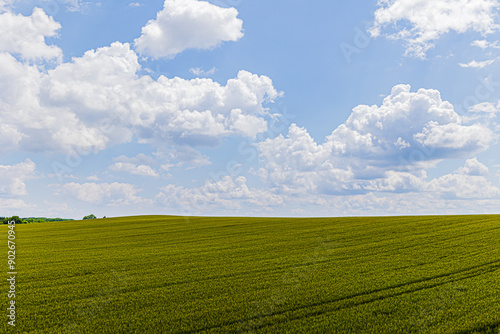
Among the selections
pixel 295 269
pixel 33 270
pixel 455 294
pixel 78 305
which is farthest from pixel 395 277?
pixel 33 270

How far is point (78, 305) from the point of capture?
13273 millimetres

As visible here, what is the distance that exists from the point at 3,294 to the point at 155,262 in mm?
8353

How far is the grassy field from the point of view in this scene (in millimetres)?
11062

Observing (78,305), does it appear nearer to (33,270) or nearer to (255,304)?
(255,304)

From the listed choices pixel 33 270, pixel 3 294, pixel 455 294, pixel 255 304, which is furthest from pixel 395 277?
pixel 33 270

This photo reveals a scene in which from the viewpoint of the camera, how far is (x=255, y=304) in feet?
41.8

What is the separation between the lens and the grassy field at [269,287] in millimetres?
11062

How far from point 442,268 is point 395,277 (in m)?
3.68

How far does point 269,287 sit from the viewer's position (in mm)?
15031

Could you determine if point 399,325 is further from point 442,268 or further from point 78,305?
point 78,305

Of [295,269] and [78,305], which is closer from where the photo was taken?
[78,305]

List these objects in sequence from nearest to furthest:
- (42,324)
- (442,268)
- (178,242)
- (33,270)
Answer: (42,324)
(442,268)
(33,270)
(178,242)

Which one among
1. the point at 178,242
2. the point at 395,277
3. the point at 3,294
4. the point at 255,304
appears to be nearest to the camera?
the point at 255,304

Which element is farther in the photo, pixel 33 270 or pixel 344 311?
pixel 33 270
